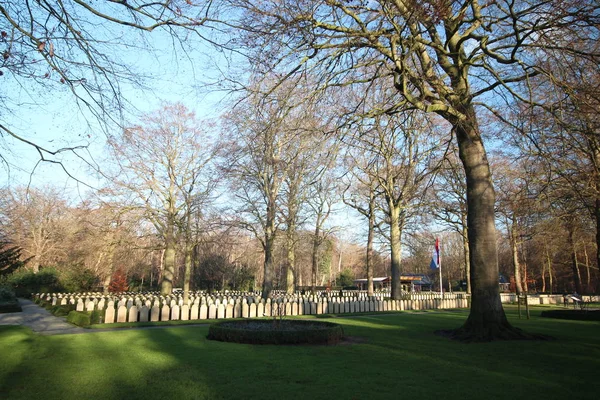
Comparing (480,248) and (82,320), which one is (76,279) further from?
(480,248)

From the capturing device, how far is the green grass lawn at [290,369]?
480 cm

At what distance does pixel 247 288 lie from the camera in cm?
4266

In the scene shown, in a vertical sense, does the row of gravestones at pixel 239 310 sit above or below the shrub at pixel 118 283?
below

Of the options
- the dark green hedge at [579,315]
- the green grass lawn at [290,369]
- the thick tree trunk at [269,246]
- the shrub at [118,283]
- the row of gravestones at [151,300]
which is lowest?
the dark green hedge at [579,315]

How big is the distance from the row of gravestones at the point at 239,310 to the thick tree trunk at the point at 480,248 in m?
5.18

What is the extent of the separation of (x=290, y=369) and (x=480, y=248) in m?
6.67

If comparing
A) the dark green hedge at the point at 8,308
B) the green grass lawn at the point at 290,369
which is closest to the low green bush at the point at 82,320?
the green grass lawn at the point at 290,369

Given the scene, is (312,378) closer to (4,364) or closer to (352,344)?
(352,344)

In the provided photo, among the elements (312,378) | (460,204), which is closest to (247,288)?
(460,204)

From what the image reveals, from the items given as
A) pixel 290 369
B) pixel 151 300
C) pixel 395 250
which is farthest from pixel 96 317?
pixel 395 250

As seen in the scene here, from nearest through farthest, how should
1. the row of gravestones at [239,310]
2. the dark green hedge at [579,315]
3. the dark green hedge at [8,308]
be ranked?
1. the row of gravestones at [239,310]
2. the dark green hedge at [579,315]
3. the dark green hedge at [8,308]

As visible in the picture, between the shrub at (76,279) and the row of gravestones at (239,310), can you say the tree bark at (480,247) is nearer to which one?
the row of gravestones at (239,310)

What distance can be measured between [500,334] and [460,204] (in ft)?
68.7

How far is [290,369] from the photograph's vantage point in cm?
612
